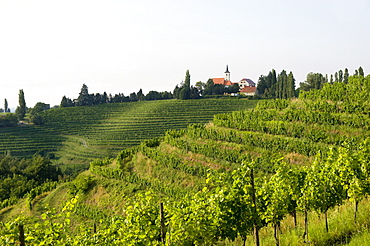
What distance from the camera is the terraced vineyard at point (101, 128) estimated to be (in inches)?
2378

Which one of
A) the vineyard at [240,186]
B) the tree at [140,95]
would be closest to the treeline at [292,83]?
the vineyard at [240,186]

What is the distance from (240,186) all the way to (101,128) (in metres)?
67.4

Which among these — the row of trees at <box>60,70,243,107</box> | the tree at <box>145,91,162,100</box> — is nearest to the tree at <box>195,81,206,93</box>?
the row of trees at <box>60,70,243,107</box>

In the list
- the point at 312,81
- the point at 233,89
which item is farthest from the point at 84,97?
the point at 312,81

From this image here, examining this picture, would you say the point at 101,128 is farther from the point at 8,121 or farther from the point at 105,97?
the point at 105,97

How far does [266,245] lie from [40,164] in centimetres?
4239

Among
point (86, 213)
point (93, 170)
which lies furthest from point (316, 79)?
point (86, 213)

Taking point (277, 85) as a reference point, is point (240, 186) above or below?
below

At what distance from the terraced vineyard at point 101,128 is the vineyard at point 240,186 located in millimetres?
24373

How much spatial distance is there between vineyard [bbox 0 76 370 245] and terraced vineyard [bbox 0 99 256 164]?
2437 cm

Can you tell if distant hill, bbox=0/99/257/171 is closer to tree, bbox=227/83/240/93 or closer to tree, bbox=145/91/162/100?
tree, bbox=145/91/162/100

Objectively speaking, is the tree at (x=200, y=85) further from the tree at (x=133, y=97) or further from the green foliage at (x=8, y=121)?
the green foliage at (x=8, y=121)

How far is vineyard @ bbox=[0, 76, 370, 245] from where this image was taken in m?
7.40

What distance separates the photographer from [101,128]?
71938 millimetres
